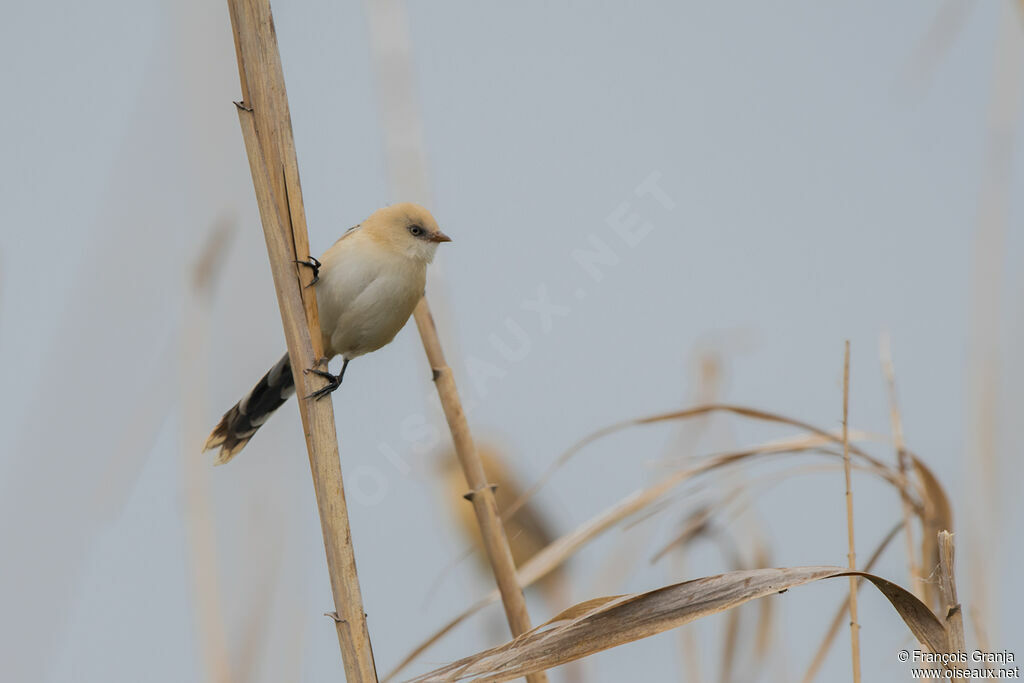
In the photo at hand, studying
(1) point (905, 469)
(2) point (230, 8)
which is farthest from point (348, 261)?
(1) point (905, 469)

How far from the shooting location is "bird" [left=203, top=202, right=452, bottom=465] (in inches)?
91.8

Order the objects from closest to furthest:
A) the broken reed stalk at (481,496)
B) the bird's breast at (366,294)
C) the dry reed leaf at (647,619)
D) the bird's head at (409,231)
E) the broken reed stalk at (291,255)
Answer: the dry reed leaf at (647,619) < the broken reed stalk at (291,255) < the broken reed stalk at (481,496) < the bird's breast at (366,294) < the bird's head at (409,231)

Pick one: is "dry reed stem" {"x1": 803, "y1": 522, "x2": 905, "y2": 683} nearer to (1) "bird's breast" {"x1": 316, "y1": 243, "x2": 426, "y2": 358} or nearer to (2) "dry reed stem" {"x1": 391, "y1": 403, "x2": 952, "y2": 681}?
(2) "dry reed stem" {"x1": 391, "y1": 403, "x2": 952, "y2": 681}

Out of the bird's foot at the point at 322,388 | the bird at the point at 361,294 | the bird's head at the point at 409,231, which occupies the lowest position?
the bird's foot at the point at 322,388

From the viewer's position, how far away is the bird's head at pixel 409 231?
246cm

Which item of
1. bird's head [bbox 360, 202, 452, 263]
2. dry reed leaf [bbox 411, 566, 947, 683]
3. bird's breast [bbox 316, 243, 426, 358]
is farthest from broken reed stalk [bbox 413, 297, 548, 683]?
bird's head [bbox 360, 202, 452, 263]

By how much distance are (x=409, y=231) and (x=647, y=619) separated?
1.57m

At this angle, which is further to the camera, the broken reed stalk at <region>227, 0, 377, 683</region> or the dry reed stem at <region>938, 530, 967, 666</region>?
the broken reed stalk at <region>227, 0, 377, 683</region>

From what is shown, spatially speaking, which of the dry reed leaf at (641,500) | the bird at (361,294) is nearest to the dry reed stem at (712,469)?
the dry reed leaf at (641,500)

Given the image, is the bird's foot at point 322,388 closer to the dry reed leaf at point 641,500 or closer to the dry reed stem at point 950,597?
the dry reed leaf at point 641,500

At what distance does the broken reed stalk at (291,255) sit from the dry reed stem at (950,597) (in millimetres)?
703

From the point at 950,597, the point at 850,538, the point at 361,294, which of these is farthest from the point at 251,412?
the point at 950,597

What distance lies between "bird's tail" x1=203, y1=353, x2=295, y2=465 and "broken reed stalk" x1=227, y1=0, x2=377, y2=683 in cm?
96

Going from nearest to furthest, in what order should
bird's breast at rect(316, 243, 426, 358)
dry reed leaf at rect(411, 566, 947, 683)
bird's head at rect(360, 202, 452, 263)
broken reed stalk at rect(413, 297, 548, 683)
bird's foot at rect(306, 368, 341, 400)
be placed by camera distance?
dry reed leaf at rect(411, 566, 947, 683), bird's foot at rect(306, 368, 341, 400), broken reed stalk at rect(413, 297, 548, 683), bird's breast at rect(316, 243, 426, 358), bird's head at rect(360, 202, 452, 263)
